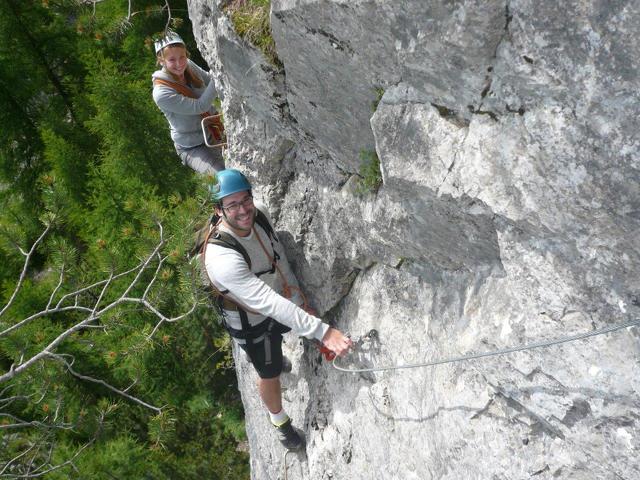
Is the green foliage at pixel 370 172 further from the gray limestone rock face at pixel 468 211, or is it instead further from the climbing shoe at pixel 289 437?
the climbing shoe at pixel 289 437

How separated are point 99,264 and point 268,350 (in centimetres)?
348

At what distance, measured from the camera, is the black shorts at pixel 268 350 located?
4965mm

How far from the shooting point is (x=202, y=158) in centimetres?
598

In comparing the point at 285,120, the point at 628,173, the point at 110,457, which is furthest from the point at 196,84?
the point at 110,457

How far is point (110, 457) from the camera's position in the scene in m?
8.61

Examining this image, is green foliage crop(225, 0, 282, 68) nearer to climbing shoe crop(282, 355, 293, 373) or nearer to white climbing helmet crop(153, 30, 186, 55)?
white climbing helmet crop(153, 30, 186, 55)

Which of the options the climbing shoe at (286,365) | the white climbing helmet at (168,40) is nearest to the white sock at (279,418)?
the climbing shoe at (286,365)

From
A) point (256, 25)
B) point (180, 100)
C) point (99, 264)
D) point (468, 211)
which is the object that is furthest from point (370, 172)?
point (99, 264)

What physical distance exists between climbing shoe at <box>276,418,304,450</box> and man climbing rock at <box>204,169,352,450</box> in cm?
90

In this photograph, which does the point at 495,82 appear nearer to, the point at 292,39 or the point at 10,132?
the point at 292,39

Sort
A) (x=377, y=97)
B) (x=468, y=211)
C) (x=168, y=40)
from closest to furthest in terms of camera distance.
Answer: (x=468, y=211), (x=377, y=97), (x=168, y=40)

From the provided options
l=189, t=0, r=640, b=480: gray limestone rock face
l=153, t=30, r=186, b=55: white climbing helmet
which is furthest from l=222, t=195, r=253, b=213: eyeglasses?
l=153, t=30, r=186, b=55: white climbing helmet

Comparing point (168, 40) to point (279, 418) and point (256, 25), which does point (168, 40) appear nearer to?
point (256, 25)

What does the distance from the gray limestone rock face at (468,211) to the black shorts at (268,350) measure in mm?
557
